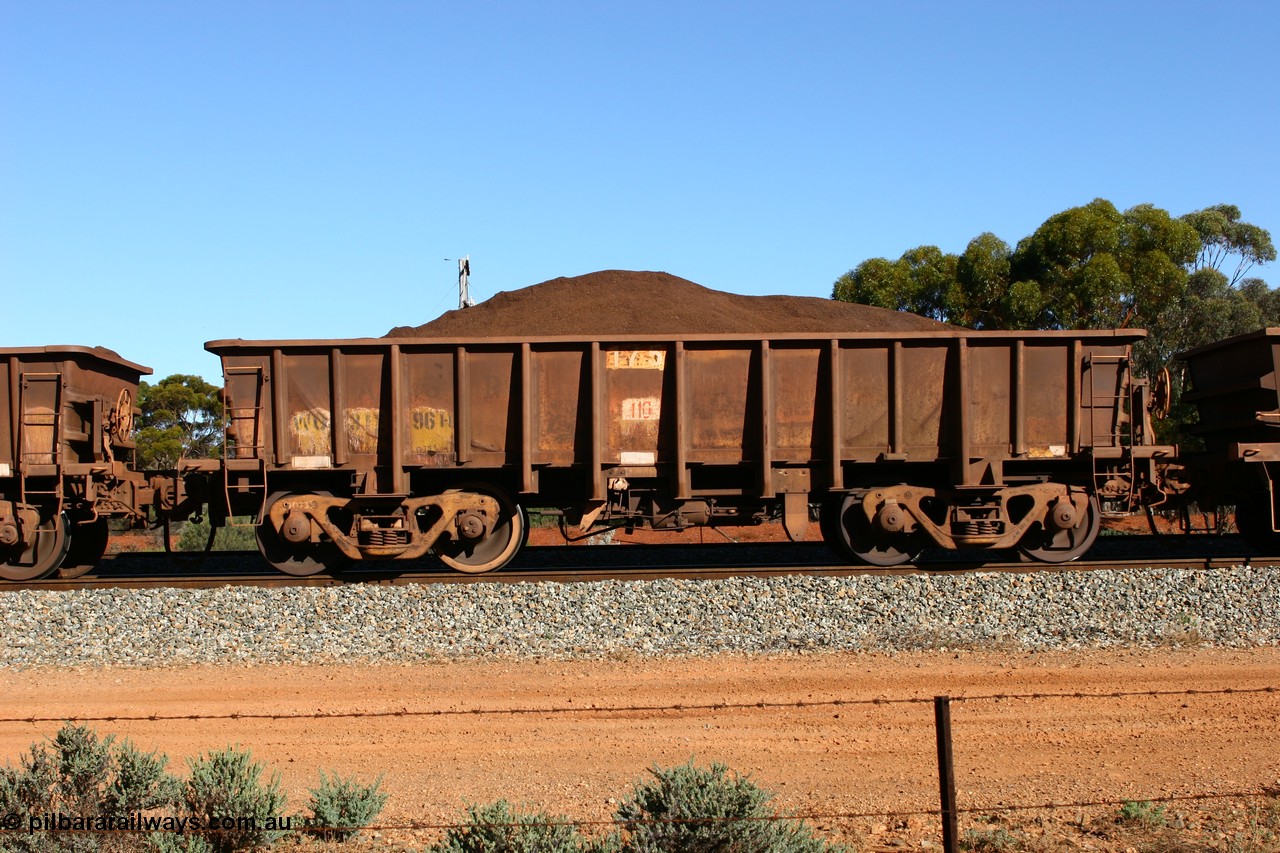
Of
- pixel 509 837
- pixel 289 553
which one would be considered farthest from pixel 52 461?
pixel 509 837

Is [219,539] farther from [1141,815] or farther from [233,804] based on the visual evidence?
[1141,815]

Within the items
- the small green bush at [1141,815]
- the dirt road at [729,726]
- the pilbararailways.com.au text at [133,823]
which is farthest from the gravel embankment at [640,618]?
the pilbararailways.com.au text at [133,823]

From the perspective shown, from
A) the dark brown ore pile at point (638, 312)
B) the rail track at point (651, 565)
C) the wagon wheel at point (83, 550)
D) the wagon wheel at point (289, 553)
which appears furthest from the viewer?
the dark brown ore pile at point (638, 312)

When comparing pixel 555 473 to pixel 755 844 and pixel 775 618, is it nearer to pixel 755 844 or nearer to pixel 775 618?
pixel 775 618

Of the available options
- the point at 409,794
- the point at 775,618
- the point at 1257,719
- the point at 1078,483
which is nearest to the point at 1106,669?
the point at 1257,719

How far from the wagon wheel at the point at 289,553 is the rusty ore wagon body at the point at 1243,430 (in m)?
11.3

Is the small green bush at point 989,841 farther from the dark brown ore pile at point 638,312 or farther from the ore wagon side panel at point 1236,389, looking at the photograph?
the dark brown ore pile at point 638,312

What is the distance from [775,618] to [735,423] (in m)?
3.30

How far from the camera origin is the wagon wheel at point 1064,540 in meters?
13.2

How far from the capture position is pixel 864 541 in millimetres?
13219

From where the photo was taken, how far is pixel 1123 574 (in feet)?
38.4

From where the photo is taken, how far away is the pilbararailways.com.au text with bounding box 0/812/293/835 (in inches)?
212

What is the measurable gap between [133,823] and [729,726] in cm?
386

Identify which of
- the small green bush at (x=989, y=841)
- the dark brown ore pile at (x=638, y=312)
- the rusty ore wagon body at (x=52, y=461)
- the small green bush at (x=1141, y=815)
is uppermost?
the dark brown ore pile at (x=638, y=312)
